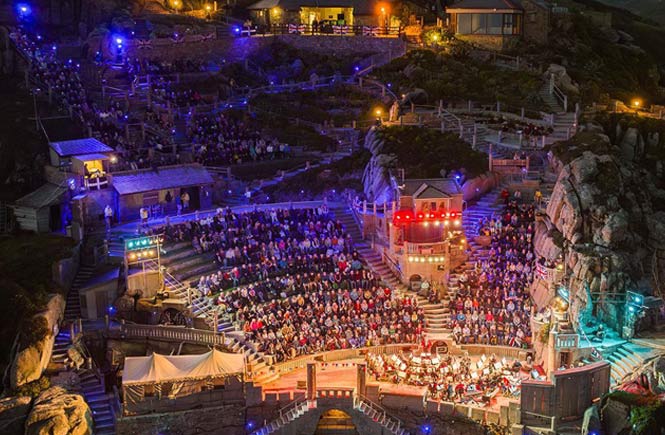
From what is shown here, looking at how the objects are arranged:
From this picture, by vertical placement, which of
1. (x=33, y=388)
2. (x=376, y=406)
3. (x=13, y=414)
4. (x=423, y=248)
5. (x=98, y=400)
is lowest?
(x=98, y=400)

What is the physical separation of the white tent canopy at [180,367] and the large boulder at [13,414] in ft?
16.9

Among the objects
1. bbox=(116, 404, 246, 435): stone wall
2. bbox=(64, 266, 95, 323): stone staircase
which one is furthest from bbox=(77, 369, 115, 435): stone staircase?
bbox=(64, 266, 95, 323): stone staircase

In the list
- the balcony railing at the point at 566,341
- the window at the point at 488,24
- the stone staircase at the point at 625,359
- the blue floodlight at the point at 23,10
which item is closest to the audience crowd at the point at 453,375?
the balcony railing at the point at 566,341

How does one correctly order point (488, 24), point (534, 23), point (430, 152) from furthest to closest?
1. point (534, 23)
2. point (488, 24)
3. point (430, 152)

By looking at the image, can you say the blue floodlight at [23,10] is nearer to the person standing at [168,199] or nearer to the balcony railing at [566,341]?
the person standing at [168,199]

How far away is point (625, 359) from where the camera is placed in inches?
2147

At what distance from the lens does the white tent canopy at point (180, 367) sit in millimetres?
51812

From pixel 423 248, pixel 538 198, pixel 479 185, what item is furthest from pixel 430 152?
pixel 423 248

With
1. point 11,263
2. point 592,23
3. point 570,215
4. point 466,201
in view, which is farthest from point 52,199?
point 592,23

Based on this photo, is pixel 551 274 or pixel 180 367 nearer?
pixel 180 367

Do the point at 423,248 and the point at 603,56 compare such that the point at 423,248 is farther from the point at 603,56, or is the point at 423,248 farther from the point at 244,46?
the point at 603,56

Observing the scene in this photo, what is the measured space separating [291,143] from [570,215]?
87.7 ft

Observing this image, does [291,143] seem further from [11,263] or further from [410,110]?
[11,263]

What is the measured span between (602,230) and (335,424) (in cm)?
1885
